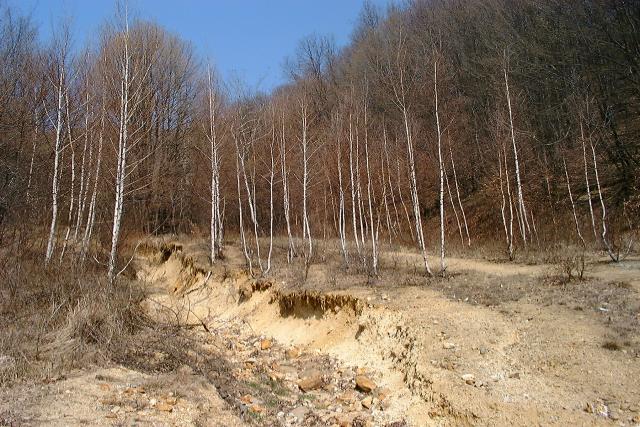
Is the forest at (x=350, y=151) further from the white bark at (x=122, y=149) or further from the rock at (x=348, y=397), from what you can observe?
the rock at (x=348, y=397)

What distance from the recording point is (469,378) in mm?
6242

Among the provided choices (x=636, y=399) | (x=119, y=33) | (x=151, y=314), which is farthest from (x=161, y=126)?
(x=636, y=399)

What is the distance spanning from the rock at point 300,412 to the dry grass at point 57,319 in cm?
283

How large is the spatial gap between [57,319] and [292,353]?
4.23 m

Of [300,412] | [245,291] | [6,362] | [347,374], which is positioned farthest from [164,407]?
[245,291]

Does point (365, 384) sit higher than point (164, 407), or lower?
lower

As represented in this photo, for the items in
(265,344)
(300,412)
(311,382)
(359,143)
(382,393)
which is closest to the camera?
(300,412)

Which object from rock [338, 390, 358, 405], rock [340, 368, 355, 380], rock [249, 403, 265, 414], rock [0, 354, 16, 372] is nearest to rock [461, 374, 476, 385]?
rock [338, 390, 358, 405]

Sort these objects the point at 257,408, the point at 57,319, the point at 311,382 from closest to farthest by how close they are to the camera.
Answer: the point at 257,408 < the point at 311,382 < the point at 57,319

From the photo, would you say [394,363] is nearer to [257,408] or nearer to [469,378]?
[469,378]

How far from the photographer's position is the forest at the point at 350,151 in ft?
44.0

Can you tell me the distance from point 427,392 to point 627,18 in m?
21.1

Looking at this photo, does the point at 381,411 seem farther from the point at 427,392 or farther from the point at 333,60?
the point at 333,60

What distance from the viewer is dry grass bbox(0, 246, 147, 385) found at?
643 centimetres
